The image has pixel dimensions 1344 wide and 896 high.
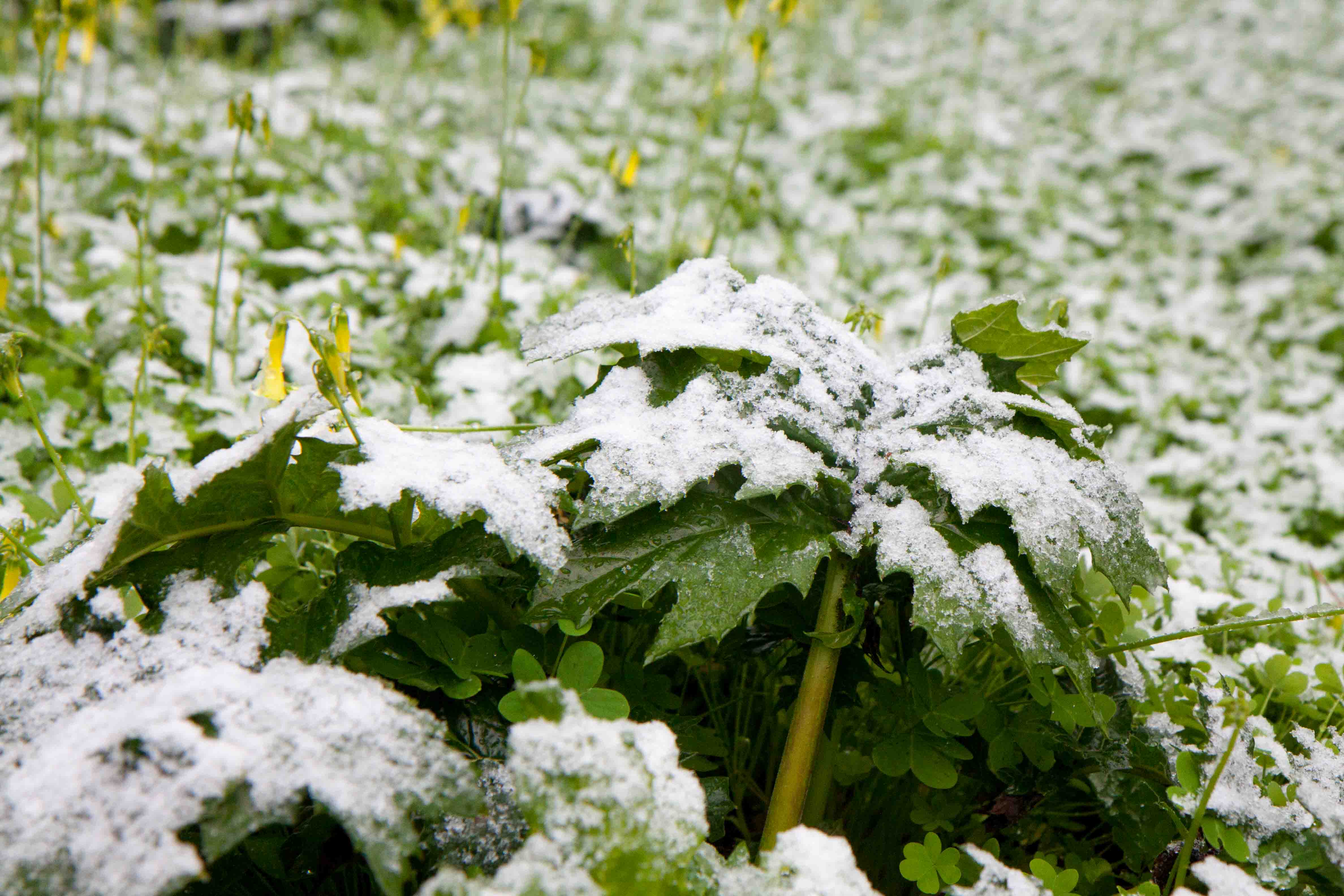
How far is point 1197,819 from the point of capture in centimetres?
110

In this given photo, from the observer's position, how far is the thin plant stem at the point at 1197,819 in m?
1.05

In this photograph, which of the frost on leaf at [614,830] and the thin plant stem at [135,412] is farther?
the thin plant stem at [135,412]

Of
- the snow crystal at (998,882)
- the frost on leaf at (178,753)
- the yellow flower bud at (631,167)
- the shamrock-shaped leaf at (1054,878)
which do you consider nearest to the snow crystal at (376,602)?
the frost on leaf at (178,753)

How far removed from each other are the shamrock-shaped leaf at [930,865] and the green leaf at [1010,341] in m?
0.71

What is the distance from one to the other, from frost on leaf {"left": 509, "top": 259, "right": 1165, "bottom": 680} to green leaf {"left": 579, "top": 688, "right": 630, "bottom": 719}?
0.45ft

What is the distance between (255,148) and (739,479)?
353cm

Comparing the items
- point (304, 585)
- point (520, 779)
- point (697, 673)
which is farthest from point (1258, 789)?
point (304, 585)

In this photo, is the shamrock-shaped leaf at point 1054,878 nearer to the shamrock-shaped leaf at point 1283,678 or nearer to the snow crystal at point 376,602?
the shamrock-shaped leaf at point 1283,678

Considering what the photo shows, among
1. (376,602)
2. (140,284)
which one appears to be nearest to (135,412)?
(140,284)

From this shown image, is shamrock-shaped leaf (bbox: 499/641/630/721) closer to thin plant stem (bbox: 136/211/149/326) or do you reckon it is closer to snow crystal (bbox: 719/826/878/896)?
snow crystal (bbox: 719/826/878/896)

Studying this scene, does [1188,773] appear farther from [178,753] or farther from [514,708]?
[178,753]

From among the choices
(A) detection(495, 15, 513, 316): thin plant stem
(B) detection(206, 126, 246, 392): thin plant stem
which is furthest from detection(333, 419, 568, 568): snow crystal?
(A) detection(495, 15, 513, 316): thin plant stem

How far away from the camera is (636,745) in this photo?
1.02m

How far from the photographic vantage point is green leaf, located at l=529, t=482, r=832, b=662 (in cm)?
116
